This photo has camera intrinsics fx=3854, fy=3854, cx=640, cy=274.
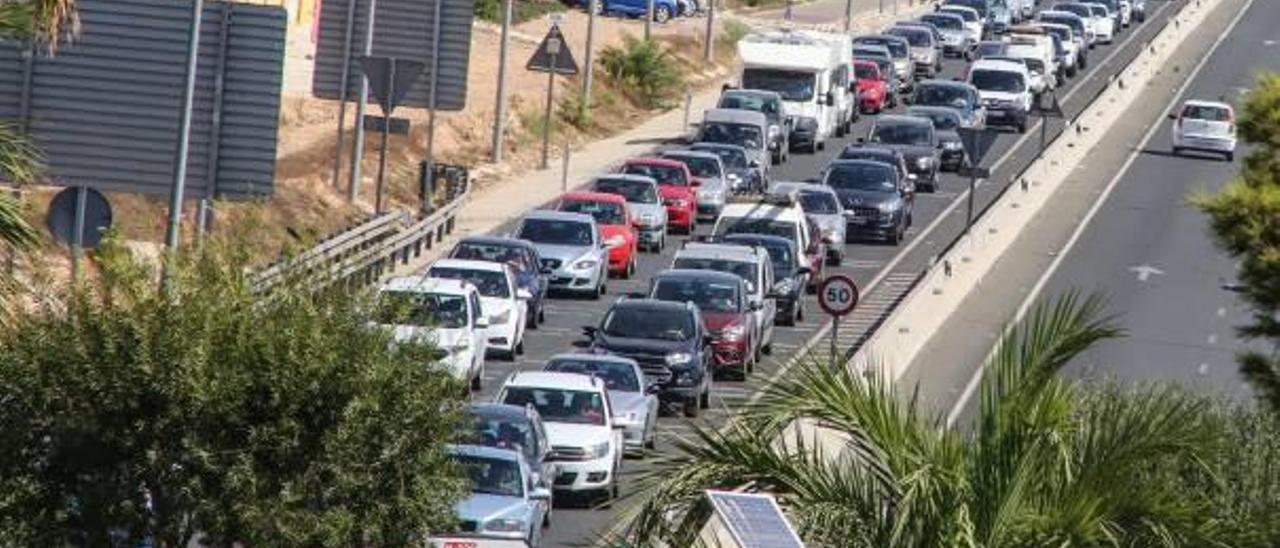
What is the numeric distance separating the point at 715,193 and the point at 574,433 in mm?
27727

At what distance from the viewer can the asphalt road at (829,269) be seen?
113ft

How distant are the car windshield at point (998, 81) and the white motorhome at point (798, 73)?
8.01 m

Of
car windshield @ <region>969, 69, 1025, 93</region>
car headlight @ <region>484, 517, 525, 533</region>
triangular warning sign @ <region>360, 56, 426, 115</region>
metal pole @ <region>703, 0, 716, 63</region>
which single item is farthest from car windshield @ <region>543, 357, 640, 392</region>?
metal pole @ <region>703, 0, 716, 63</region>

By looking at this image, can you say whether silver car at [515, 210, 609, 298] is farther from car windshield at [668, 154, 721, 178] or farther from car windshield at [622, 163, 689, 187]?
car windshield at [668, 154, 721, 178]

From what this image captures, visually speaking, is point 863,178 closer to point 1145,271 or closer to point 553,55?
point 1145,271

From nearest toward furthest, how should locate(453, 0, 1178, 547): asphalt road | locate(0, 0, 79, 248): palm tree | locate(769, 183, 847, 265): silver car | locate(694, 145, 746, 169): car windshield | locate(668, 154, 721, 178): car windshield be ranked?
locate(0, 0, 79, 248): palm tree → locate(453, 0, 1178, 547): asphalt road → locate(769, 183, 847, 265): silver car → locate(668, 154, 721, 178): car windshield → locate(694, 145, 746, 169): car windshield

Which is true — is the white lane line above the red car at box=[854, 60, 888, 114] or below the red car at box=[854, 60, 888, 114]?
below

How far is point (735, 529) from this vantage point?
47.6 feet

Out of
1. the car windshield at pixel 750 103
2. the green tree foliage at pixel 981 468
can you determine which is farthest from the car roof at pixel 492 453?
the car windshield at pixel 750 103

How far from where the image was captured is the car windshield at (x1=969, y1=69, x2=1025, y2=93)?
82.6 m

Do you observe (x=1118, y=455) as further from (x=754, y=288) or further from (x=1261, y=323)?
(x=754, y=288)

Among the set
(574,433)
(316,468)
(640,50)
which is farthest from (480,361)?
(640,50)

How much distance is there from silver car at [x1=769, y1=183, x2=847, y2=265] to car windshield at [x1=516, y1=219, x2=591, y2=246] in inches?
237

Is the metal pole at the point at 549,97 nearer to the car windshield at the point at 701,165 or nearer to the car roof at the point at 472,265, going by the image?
the car windshield at the point at 701,165
